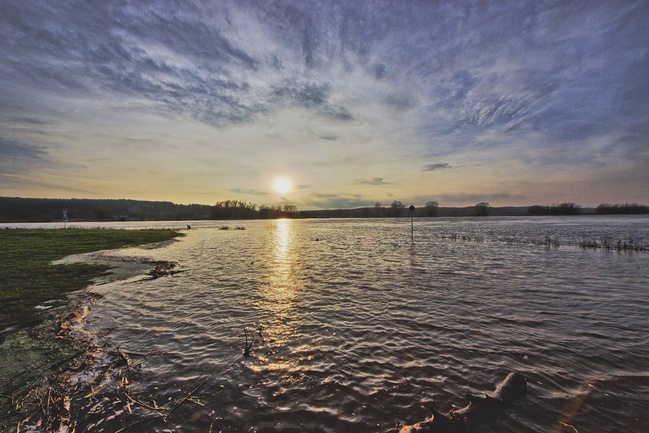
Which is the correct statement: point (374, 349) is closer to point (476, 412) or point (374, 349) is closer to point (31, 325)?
point (476, 412)

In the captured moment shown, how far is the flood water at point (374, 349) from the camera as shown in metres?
5.82

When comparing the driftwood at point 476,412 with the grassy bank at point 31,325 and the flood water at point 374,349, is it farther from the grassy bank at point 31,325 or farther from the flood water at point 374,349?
the grassy bank at point 31,325

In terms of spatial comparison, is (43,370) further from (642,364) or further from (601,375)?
(642,364)

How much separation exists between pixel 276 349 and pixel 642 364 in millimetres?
10100

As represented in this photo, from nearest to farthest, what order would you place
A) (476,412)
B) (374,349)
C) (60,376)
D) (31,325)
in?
(476,412) < (60,376) < (374,349) < (31,325)

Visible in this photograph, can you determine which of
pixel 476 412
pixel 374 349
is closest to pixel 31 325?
pixel 374 349

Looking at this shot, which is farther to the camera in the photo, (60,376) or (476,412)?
(60,376)

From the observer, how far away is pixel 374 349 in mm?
8695

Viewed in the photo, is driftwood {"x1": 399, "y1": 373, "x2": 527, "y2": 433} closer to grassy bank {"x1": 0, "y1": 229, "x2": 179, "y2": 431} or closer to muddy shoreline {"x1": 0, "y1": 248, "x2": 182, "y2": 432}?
muddy shoreline {"x1": 0, "y1": 248, "x2": 182, "y2": 432}

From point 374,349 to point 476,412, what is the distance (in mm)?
3543

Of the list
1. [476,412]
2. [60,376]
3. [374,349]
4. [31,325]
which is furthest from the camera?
[31,325]

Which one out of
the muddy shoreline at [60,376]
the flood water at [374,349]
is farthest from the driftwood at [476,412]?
the muddy shoreline at [60,376]

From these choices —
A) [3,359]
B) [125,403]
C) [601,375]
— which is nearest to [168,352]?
[125,403]

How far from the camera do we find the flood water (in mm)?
5820
